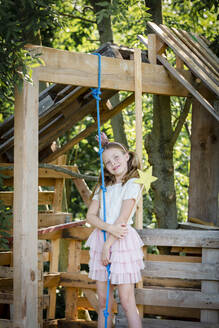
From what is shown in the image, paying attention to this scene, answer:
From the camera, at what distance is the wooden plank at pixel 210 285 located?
436 cm

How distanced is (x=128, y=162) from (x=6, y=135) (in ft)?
7.13

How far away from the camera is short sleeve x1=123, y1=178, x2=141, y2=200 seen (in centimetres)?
388

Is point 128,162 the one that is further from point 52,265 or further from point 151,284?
point 52,265

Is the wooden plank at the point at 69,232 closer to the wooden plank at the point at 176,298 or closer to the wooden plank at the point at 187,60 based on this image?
the wooden plank at the point at 176,298

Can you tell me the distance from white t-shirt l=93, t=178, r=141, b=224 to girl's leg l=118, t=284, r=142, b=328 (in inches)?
20.7

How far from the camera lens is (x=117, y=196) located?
3.99m

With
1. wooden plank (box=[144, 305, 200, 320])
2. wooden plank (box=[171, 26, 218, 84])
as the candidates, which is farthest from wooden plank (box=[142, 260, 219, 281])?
wooden plank (box=[171, 26, 218, 84])

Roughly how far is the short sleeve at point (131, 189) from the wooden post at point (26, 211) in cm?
73

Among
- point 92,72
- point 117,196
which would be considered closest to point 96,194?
point 117,196

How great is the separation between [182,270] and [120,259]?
2.73 ft

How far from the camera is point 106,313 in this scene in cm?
386

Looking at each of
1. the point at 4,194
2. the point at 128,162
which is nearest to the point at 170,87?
the point at 128,162

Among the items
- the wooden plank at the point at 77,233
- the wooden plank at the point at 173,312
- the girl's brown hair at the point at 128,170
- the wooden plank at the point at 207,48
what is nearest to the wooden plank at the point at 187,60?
the wooden plank at the point at 207,48

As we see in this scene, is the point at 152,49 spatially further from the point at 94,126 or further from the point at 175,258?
the point at 175,258
